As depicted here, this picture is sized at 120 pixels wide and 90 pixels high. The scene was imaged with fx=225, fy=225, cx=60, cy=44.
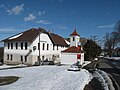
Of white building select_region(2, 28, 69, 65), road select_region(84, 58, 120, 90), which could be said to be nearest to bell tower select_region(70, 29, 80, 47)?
white building select_region(2, 28, 69, 65)

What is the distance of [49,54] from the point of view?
58.4 meters

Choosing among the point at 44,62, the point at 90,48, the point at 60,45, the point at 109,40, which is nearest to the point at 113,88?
the point at 44,62

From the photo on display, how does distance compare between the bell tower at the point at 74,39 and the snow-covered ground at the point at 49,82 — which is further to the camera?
the bell tower at the point at 74,39

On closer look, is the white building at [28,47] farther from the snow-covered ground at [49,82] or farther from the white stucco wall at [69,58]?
the snow-covered ground at [49,82]

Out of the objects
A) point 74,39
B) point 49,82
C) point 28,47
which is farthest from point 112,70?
point 74,39

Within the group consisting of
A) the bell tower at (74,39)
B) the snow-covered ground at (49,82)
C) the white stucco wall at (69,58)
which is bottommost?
the snow-covered ground at (49,82)

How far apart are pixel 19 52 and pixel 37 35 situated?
19.1 ft

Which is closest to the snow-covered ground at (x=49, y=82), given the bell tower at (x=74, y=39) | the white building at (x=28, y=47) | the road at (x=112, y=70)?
the road at (x=112, y=70)

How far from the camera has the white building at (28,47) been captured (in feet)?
167

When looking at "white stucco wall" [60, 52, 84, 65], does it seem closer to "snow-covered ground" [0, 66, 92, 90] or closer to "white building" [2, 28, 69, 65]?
"white building" [2, 28, 69, 65]

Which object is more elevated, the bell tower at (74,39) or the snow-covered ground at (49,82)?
the bell tower at (74,39)

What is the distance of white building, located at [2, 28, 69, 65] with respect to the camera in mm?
50969

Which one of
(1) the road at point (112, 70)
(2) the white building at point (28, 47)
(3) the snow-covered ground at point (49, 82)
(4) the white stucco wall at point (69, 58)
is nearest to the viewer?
(3) the snow-covered ground at point (49, 82)

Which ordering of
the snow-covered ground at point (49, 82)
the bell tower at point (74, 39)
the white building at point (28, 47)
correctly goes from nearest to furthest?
the snow-covered ground at point (49, 82)
the white building at point (28, 47)
the bell tower at point (74, 39)
